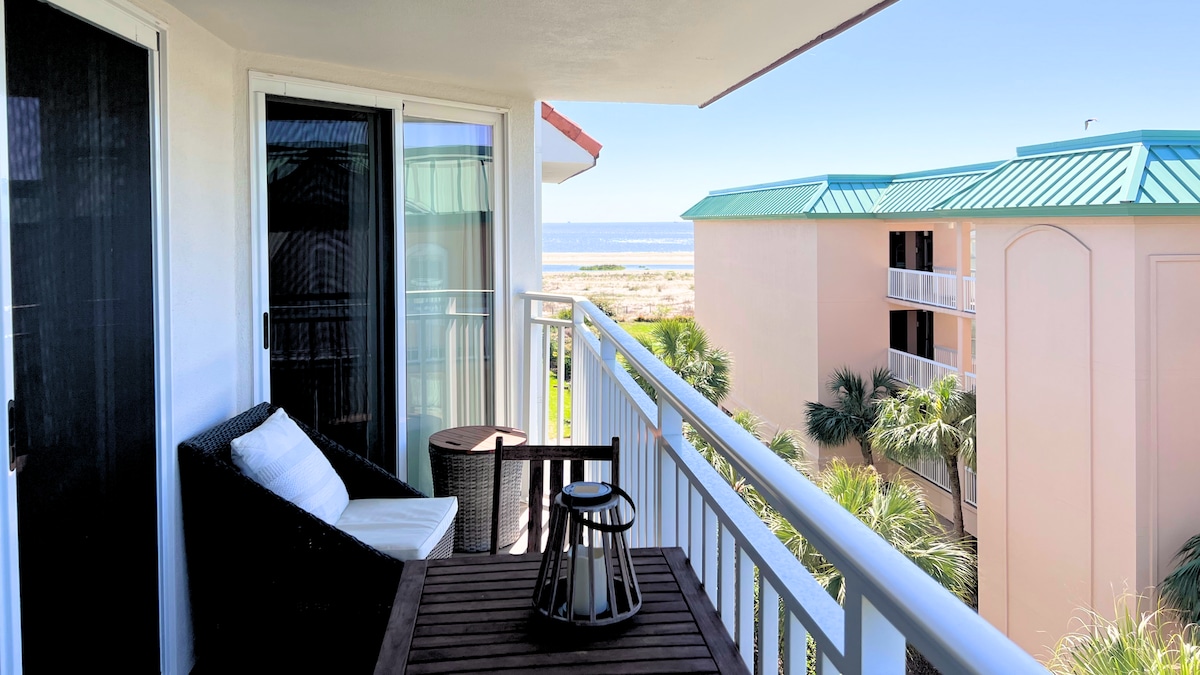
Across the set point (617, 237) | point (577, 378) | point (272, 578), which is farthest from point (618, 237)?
point (272, 578)

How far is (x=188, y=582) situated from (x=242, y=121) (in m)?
1.70

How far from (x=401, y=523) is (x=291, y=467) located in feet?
1.31

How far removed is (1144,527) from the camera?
12062 millimetres

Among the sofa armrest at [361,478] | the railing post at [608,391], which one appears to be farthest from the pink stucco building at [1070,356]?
the sofa armrest at [361,478]

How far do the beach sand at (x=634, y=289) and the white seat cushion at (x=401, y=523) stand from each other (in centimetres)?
3820

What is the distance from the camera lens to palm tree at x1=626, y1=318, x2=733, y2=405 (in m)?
16.3

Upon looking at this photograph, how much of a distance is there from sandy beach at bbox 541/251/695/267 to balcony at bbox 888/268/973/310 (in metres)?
34.5

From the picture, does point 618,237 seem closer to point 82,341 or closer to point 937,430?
point 937,430

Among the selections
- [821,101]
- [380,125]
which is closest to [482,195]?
[380,125]

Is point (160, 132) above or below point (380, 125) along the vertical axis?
below

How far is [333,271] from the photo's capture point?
12.4 ft

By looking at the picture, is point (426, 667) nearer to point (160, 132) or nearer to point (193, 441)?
point (193, 441)

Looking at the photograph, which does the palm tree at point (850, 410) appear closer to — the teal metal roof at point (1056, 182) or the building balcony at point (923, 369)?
the building balcony at point (923, 369)

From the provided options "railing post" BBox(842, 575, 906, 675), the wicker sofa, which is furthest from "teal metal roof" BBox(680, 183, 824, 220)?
"railing post" BBox(842, 575, 906, 675)
